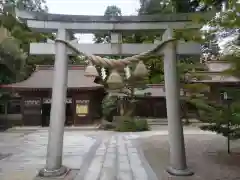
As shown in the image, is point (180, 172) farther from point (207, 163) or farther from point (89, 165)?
point (89, 165)

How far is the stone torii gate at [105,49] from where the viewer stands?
5.18 metres

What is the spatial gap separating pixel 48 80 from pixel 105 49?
52.0ft

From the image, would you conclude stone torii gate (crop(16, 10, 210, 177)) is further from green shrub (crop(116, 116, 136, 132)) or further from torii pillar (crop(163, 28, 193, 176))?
green shrub (crop(116, 116, 136, 132))

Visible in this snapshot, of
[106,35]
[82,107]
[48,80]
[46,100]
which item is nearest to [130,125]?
[82,107]

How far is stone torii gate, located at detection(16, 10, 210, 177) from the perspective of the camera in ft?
17.0

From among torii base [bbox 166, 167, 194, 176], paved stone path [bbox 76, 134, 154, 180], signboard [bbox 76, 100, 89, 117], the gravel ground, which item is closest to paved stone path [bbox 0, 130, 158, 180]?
paved stone path [bbox 76, 134, 154, 180]

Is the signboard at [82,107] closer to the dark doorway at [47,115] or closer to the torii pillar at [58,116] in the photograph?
the dark doorway at [47,115]

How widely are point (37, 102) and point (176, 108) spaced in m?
15.9

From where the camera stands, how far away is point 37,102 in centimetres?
1941

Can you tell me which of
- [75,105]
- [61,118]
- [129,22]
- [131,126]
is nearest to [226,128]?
[129,22]

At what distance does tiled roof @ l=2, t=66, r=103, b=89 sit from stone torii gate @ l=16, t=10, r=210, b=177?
13.4 meters

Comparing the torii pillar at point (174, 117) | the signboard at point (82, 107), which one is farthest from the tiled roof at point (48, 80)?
the torii pillar at point (174, 117)

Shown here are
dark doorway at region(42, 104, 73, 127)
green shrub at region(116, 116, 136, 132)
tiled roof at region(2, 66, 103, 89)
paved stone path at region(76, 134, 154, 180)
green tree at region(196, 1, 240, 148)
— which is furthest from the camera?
dark doorway at region(42, 104, 73, 127)

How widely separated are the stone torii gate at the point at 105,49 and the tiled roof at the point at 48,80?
44.1 feet
